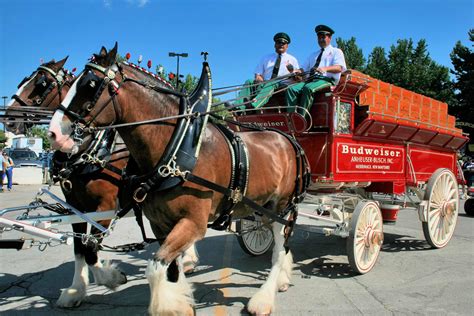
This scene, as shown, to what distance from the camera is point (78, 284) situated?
4484mm

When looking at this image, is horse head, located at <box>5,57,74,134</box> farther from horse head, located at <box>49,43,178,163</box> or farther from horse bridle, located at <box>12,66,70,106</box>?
horse head, located at <box>49,43,178,163</box>

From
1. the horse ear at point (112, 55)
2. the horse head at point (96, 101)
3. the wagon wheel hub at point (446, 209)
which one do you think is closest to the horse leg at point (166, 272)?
the horse head at point (96, 101)

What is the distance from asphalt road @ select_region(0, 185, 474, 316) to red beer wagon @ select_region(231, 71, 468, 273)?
0.41 m

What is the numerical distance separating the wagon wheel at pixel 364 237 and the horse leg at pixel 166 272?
271cm

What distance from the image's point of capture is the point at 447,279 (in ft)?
17.8

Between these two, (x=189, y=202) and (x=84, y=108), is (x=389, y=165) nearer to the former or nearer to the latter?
(x=189, y=202)

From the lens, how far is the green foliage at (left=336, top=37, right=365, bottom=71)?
4606 centimetres

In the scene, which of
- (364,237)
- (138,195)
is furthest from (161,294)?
(364,237)

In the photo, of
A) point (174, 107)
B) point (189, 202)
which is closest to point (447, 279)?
point (189, 202)

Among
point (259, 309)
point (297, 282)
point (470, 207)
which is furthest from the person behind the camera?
point (470, 207)

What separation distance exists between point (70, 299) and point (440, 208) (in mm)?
5977

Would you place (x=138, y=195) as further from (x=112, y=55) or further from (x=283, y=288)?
(x=283, y=288)

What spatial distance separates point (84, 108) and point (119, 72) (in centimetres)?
43

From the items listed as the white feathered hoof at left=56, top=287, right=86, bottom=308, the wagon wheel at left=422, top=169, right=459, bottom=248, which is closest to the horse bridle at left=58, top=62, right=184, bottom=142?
the white feathered hoof at left=56, top=287, right=86, bottom=308
